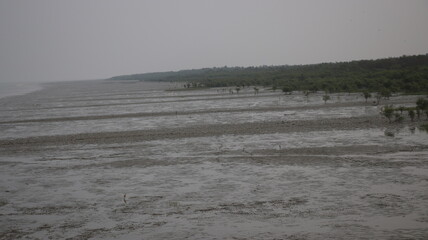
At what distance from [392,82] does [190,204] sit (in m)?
40.9

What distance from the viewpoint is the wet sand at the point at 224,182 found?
9922 mm

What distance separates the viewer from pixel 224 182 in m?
13.9

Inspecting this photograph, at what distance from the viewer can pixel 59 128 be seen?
30.6 metres

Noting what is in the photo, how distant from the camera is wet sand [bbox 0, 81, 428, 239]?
32.6 feet

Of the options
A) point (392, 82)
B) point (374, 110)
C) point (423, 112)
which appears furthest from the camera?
point (392, 82)

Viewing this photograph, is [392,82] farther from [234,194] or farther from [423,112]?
[234,194]

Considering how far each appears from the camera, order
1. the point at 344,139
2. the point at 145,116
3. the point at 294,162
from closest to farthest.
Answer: the point at 294,162, the point at 344,139, the point at 145,116

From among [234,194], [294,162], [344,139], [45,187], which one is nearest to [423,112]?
[344,139]

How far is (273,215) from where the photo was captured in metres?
10.5

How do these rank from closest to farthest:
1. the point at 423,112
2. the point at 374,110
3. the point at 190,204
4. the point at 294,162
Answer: the point at 190,204
the point at 294,162
the point at 423,112
the point at 374,110

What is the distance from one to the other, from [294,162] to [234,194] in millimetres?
4472

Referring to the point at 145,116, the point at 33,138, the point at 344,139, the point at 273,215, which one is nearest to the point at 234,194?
the point at 273,215

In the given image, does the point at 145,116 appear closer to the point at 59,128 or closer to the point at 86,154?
the point at 59,128

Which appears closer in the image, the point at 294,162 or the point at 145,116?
the point at 294,162
